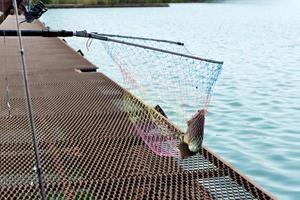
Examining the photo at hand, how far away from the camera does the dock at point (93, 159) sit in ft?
20.1

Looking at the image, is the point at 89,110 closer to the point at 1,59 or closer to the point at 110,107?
the point at 110,107

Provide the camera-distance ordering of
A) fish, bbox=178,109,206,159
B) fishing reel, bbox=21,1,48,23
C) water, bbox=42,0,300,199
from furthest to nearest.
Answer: water, bbox=42,0,300,199 → fishing reel, bbox=21,1,48,23 → fish, bbox=178,109,206,159

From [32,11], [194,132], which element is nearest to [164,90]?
[32,11]

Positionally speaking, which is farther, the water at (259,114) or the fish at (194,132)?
the water at (259,114)

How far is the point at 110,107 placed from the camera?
10477mm

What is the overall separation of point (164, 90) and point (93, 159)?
9.47 m

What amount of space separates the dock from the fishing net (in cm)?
21

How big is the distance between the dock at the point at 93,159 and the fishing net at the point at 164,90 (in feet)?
0.70

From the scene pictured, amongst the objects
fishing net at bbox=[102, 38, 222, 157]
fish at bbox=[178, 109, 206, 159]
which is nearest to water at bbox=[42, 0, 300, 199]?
fishing net at bbox=[102, 38, 222, 157]

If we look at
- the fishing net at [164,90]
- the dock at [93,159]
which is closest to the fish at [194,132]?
the dock at [93,159]

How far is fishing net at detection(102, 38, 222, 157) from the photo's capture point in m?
7.53

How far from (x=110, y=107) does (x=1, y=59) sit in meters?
8.70

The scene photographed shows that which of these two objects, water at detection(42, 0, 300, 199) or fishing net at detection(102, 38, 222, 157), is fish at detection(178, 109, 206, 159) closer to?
fishing net at detection(102, 38, 222, 157)

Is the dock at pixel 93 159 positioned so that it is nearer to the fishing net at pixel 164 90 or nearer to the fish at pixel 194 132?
the fishing net at pixel 164 90
